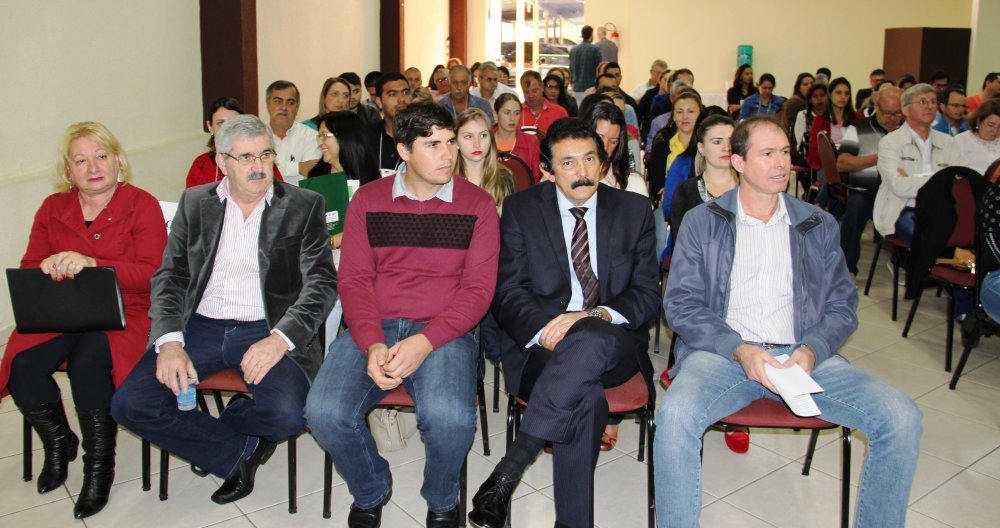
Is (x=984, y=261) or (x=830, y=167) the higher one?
(x=830, y=167)

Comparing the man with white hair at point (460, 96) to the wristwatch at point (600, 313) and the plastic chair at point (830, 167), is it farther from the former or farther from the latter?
the wristwatch at point (600, 313)

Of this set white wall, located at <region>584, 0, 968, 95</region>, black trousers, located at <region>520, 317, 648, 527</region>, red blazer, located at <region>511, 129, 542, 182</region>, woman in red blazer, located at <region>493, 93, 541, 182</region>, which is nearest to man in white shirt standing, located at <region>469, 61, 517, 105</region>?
woman in red blazer, located at <region>493, 93, 541, 182</region>

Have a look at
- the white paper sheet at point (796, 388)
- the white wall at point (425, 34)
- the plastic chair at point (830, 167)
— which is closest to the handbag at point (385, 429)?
the white paper sheet at point (796, 388)

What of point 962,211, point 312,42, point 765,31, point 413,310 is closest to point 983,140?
point 962,211

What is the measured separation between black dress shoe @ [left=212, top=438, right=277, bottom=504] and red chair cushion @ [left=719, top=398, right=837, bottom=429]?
1.69m

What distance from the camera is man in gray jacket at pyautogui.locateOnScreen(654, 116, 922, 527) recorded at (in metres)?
2.47

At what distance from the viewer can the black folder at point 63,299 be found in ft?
9.55

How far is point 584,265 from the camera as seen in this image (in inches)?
117

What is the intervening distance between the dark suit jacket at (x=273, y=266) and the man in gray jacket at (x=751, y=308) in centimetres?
125

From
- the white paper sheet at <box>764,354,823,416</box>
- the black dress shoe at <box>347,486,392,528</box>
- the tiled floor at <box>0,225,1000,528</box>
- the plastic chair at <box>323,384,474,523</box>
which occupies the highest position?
the white paper sheet at <box>764,354,823,416</box>

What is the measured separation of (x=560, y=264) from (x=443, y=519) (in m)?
0.95

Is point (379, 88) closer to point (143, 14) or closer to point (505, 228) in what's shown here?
point (143, 14)

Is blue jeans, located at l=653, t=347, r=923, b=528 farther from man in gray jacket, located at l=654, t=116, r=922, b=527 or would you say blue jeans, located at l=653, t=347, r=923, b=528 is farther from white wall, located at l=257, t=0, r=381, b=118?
white wall, located at l=257, t=0, r=381, b=118

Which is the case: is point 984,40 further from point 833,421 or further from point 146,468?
point 146,468
